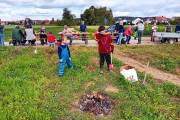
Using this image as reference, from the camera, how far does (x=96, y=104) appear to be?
44.7ft

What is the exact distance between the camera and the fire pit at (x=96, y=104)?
13.3 m

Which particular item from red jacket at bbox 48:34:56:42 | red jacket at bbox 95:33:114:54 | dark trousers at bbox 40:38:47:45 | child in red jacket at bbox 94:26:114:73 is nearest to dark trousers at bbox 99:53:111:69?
child in red jacket at bbox 94:26:114:73

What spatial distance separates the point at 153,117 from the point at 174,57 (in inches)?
390

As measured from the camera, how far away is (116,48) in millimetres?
23281

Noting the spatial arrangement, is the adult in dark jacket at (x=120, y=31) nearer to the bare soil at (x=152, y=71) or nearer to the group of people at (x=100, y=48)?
the bare soil at (x=152, y=71)

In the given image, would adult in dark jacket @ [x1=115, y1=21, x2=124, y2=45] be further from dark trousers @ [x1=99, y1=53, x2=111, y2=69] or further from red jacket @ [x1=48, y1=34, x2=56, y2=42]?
dark trousers @ [x1=99, y1=53, x2=111, y2=69]

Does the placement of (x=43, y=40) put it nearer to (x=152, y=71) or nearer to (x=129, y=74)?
(x=152, y=71)

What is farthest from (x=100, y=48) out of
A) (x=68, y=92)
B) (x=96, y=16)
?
(x=96, y=16)

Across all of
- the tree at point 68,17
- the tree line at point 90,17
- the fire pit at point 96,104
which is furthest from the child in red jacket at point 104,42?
the tree at point 68,17

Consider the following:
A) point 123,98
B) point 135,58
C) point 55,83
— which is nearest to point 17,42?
point 135,58

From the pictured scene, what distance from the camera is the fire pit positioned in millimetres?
13305

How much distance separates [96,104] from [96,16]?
7157 centimetres

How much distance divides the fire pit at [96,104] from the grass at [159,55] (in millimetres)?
7069

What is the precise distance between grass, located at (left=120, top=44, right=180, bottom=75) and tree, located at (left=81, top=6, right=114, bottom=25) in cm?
5163
